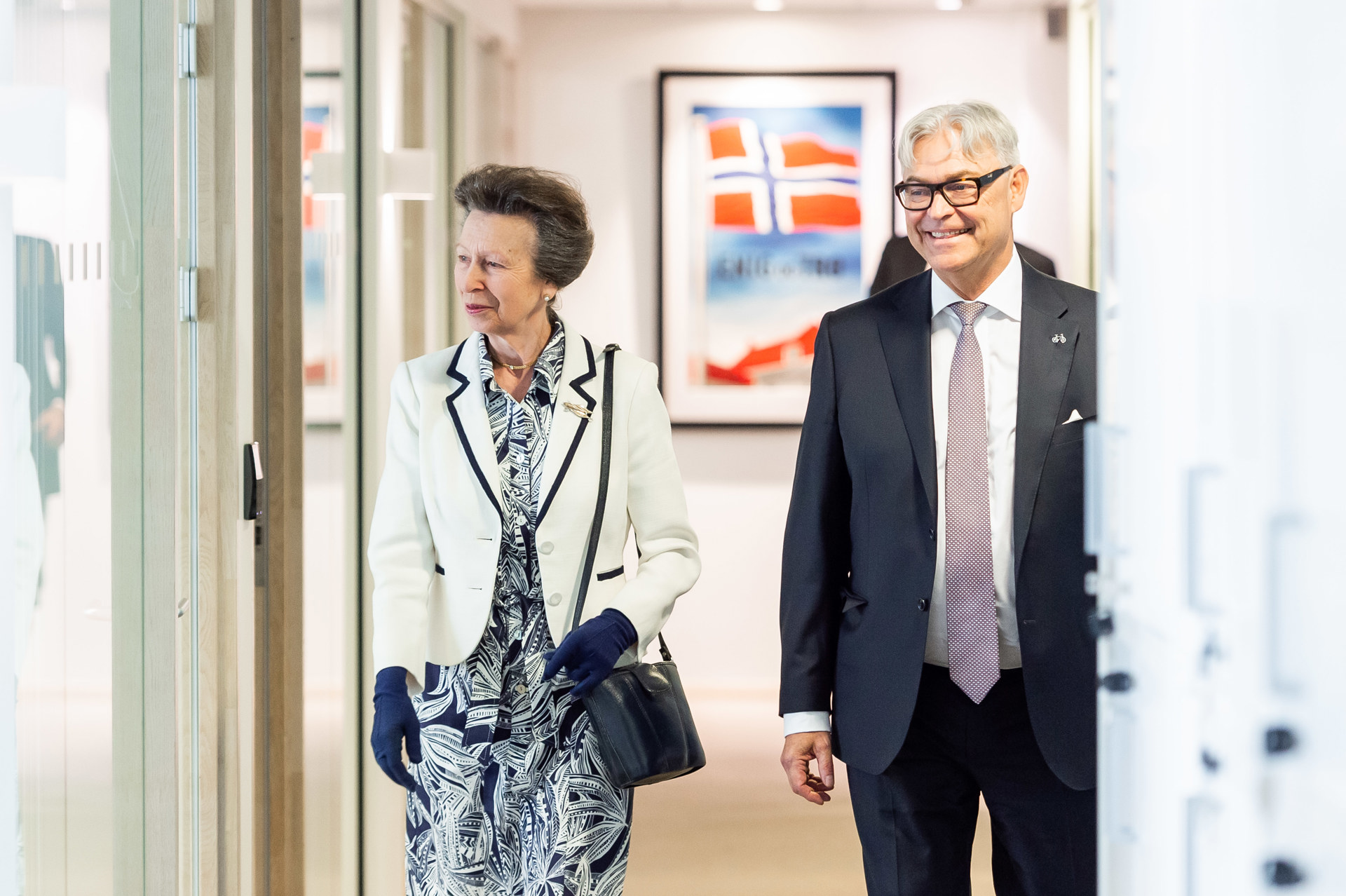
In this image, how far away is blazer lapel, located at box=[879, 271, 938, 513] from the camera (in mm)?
1657

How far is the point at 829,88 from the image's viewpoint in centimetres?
521

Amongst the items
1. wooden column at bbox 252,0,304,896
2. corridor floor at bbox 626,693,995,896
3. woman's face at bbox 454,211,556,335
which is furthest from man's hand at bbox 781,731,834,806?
corridor floor at bbox 626,693,995,896

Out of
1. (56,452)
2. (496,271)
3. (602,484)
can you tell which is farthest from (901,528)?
(56,452)

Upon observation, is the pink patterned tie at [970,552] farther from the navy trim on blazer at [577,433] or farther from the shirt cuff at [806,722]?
the navy trim on blazer at [577,433]

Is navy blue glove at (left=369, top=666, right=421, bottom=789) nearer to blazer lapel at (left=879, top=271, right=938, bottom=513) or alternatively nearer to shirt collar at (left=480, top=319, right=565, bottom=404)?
shirt collar at (left=480, top=319, right=565, bottom=404)

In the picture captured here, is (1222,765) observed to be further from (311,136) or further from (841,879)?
(841,879)

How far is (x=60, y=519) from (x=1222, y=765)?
5.12ft

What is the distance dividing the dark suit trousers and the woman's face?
75 centimetres

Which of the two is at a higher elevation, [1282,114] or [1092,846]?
[1282,114]

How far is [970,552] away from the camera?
1.62 m

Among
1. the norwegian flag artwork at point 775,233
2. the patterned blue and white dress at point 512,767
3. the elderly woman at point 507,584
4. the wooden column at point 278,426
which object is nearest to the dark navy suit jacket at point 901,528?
the elderly woman at point 507,584

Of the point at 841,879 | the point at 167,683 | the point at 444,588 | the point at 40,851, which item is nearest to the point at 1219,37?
the point at 444,588

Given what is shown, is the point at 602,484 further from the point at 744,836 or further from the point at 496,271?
the point at 744,836

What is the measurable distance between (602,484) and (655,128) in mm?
3759
